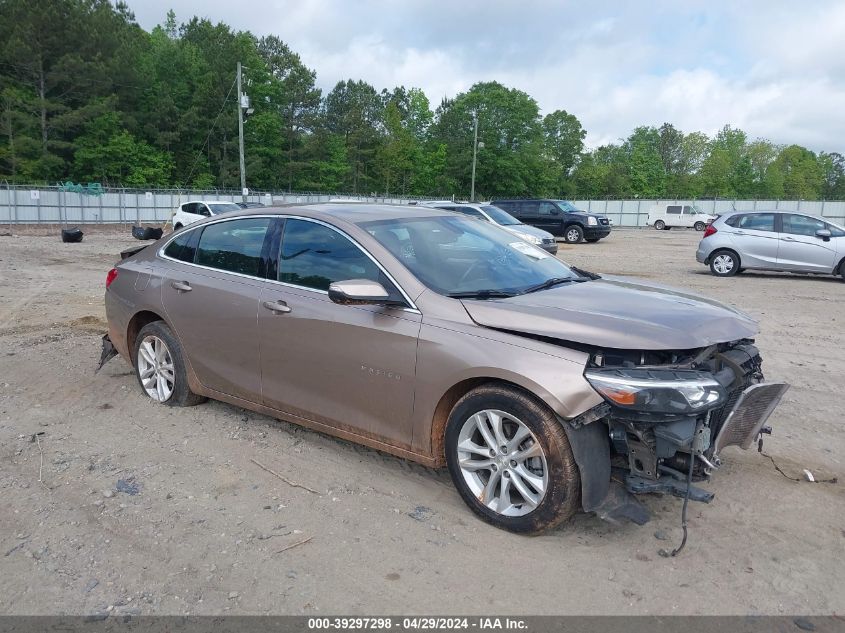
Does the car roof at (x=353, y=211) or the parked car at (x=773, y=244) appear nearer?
the car roof at (x=353, y=211)

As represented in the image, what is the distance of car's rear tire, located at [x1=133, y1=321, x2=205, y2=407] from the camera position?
17.0ft

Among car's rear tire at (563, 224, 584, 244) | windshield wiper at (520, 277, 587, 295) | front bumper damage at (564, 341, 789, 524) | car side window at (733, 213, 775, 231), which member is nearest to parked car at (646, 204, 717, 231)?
car's rear tire at (563, 224, 584, 244)

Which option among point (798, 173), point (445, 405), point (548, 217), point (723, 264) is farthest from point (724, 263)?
point (798, 173)

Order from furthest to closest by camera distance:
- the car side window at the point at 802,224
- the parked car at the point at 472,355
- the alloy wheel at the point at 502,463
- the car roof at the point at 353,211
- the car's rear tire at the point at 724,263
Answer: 1. the car's rear tire at the point at 724,263
2. the car side window at the point at 802,224
3. the car roof at the point at 353,211
4. the alloy wheel at the point at 502,463
5. the parked car at the point at 472,355

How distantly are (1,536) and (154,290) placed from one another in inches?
89.9

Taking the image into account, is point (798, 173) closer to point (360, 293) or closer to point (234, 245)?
point (234, 245)

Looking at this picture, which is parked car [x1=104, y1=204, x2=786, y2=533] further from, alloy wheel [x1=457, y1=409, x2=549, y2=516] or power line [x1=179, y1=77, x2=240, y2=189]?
power line [x1=179, y1=77, x2=240, y2=189]

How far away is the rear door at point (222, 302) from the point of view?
459 centimetres

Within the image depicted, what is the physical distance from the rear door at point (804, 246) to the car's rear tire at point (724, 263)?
3.08ft

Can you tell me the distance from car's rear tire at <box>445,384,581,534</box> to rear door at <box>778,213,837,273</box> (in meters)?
13.7

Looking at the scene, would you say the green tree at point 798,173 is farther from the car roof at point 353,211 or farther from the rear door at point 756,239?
the car roof at point 353,211

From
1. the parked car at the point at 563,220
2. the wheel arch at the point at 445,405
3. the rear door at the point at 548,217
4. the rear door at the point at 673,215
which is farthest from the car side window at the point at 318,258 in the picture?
the rear door at the point at 673,215

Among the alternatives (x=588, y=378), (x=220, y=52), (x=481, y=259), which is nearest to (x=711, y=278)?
(x=481, y=259)

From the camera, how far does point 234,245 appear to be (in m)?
4.89
